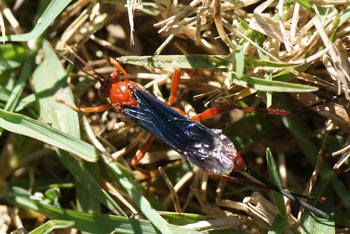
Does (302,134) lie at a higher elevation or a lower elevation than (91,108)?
lower

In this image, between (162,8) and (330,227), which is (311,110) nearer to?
(330,227)

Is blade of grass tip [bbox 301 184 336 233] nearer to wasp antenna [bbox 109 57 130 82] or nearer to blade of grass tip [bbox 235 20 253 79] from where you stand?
blade of grass tip [bbox 235 20 253 79]

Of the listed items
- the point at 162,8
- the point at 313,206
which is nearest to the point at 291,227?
the point at 313,206

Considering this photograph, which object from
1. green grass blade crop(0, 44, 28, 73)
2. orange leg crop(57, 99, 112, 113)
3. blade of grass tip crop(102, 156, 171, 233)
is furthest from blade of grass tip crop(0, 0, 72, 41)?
blade of grass tip crop(102, 156, 171, 233)

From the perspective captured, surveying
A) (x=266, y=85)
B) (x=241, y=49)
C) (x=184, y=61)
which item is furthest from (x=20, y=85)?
(x=266, y=85)

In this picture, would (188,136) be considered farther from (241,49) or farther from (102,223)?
(102,223)

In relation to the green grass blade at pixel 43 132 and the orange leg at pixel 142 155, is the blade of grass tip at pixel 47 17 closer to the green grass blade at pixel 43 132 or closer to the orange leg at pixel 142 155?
the green grass blade at pixel 43 132
